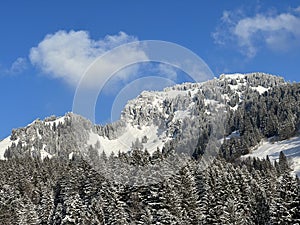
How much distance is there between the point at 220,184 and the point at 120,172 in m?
17.4

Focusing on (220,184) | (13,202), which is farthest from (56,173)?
(220,184)

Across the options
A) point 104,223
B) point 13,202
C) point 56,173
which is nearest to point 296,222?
point 104,223

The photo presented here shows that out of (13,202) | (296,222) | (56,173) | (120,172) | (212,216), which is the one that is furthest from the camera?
(56,173)

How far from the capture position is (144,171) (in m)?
73.2

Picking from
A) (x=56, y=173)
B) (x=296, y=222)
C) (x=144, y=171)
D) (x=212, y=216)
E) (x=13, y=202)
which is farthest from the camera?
(x=56, y=173)

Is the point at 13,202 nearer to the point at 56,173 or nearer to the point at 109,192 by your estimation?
the point at 56,173

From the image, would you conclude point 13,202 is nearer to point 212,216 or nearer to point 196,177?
point 196,177

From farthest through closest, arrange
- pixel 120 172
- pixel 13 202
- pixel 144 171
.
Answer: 1. pixel 13 202
2. pixel 120 172
3. pixel 144 171

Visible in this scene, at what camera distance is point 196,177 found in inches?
3334

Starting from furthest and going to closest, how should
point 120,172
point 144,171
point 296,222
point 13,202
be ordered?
point 13,202, point 120,172, point 144,171, point 296,222

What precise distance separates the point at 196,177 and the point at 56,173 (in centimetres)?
4973

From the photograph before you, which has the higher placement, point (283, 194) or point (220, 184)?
point (220, 184)

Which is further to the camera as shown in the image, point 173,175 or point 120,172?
point 120,172

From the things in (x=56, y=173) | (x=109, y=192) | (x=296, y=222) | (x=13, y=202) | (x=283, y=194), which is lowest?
(x=296, y=222)
